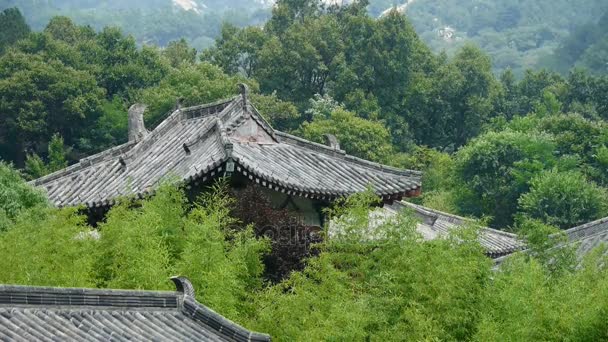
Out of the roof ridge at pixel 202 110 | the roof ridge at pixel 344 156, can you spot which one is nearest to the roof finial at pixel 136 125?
the roof ridge at pixel 202 110

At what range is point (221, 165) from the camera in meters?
22.2

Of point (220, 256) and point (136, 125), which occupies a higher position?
point (220, 256)

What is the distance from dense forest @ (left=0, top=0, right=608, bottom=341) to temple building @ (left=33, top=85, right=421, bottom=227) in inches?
24.1

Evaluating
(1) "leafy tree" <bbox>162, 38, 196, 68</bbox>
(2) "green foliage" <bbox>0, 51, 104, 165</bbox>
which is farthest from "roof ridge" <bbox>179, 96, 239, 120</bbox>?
(1) "leafy tree" <bbox>162, 38, 196, 68</bbox>

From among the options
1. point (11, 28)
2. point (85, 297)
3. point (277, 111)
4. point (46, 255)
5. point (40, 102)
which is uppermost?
point (85, 297)

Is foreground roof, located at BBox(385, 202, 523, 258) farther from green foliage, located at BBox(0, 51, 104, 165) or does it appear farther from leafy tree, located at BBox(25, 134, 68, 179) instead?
green foliage, located at BBox(0, 51, 104, 165)

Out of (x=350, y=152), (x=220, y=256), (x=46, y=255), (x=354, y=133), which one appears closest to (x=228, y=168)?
(x=220, y=256)

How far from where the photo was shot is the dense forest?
16.8 meters

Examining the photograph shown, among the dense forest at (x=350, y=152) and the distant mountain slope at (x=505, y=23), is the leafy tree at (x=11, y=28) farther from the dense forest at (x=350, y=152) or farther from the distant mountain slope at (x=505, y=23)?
the distant mountain slope at (x=505, y=23)

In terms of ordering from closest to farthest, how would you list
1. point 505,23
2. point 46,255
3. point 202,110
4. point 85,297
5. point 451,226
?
point 85,297, point 46,255, point 202,110, point 451,226, point 505,23

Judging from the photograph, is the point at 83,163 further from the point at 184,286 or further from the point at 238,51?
the point at 238,51

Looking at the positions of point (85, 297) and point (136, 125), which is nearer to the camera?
point (85, 297)

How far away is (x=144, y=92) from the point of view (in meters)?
55.8

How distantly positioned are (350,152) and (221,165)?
30.7 meters
